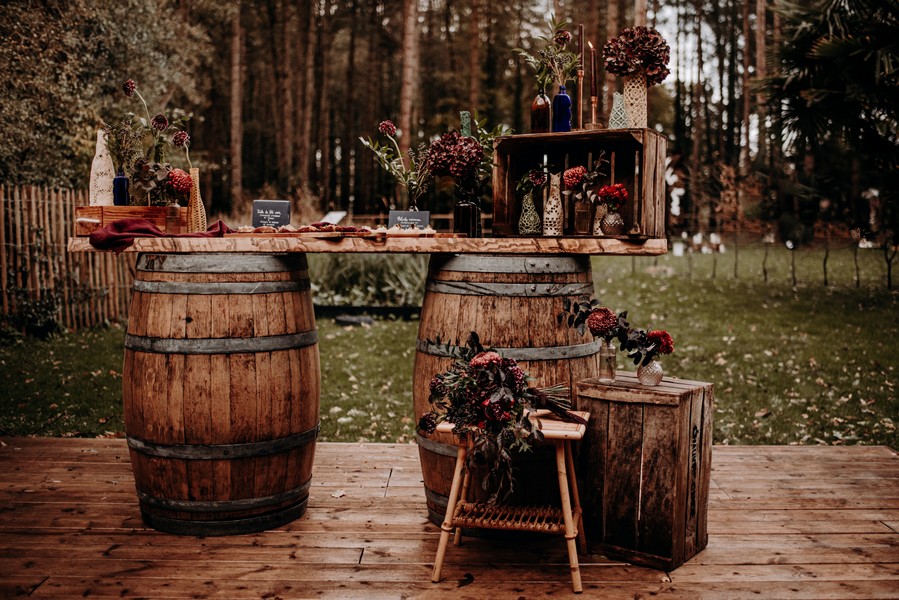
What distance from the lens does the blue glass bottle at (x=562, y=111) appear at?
3.61 metres

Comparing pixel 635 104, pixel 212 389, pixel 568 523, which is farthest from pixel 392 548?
pixel 635 104

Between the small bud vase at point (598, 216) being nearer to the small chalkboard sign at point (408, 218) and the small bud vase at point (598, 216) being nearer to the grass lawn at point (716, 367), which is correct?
the small chalkboard sign at point (408, 218)

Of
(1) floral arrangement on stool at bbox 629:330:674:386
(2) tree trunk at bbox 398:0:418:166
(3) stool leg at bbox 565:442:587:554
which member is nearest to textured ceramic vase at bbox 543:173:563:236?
(1) floral arrangement on stool at bbox 629:330:674:386

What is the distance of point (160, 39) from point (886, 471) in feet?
43.9

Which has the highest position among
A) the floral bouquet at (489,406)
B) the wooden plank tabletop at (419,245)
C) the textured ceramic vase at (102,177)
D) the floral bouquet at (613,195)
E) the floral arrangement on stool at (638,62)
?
the floral arrangement on stool at (638,62)

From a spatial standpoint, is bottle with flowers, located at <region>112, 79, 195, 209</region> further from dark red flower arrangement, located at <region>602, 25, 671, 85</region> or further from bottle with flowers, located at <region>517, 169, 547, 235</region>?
dark red flower arrangement, located at <region>602, 25, 671, 85</region>

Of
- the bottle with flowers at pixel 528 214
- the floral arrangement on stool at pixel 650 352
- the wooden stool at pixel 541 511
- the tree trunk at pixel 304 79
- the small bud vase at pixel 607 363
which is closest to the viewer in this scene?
the wooden stool at pixel 541 511

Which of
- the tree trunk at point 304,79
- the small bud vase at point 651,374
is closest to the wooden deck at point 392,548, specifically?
the small bud vase at point 651,374

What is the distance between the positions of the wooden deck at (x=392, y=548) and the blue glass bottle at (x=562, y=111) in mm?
1989

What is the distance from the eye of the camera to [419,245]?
3.32 meters

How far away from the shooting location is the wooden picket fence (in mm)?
8320

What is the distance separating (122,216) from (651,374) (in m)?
2.61

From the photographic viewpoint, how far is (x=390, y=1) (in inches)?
1005

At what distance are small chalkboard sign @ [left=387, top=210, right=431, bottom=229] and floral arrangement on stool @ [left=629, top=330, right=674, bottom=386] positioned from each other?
122 cm
